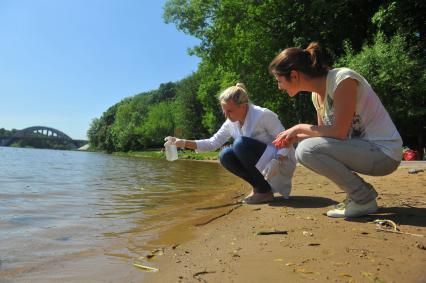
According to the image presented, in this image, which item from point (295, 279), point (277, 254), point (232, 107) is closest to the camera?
point (295, 279)

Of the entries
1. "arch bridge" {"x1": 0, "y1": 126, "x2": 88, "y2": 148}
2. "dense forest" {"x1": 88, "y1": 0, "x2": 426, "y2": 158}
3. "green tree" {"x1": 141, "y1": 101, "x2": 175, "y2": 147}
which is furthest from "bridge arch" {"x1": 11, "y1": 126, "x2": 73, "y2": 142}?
"dense forest" {"x1": 88, "y1": 0, "x2": 426, "y2": 158}

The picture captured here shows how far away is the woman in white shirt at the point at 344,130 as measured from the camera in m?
3.10

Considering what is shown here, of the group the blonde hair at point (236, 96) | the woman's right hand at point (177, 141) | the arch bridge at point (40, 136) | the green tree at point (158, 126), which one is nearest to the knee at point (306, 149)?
the blonde hair at point (236, 96)

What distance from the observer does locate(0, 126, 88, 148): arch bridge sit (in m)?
112

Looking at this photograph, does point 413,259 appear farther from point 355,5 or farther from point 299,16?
point 299,16

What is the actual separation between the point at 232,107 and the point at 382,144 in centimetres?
160

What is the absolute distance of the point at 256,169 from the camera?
439 cm

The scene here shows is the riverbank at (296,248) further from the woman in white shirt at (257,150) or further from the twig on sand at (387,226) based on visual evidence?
the woman in white shirt at (257,150)

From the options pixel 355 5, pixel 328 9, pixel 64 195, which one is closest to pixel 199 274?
pixel 64 195

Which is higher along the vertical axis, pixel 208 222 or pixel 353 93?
pixel 353 93

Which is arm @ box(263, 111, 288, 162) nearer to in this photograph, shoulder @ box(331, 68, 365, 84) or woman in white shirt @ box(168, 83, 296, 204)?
woman in white shirt @ box(168, 83, 296, 204)

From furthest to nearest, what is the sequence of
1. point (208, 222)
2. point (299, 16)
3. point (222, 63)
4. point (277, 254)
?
point (222, 63), point (299, 16), point (208, 222), point (277, 254)

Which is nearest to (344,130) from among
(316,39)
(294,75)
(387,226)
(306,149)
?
(306,149)

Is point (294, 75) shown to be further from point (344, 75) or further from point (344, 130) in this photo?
point (344, 130)
